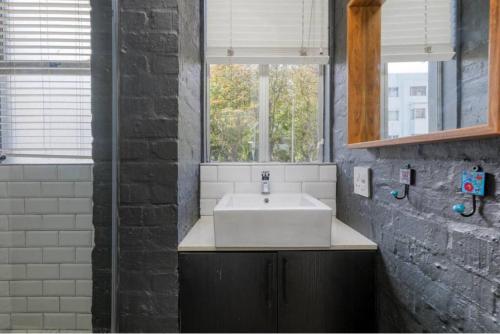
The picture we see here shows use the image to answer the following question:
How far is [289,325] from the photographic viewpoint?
3.87ft

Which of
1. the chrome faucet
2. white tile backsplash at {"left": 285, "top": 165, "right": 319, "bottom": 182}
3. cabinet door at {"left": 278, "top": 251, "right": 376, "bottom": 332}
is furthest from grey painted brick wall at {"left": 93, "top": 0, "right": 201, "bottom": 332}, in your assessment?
white tile backsplash at {"left": 285, "top": 165, "right": 319, "bottom": 182}

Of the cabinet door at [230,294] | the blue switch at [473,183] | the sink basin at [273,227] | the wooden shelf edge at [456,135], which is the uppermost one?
the wooden shelf edge at [456,135]

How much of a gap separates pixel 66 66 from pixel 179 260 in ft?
3.36

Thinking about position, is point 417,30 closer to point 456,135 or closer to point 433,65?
point 433,65

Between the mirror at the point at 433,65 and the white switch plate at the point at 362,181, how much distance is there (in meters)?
0.22

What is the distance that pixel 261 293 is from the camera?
1185mm

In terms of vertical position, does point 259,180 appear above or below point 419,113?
below

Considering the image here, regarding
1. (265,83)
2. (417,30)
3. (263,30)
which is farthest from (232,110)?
(417,30)

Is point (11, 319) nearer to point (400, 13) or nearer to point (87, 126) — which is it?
point (87, 126)

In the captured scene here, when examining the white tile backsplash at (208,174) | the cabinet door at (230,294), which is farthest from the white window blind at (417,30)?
the white tile backsplash at (208,174)

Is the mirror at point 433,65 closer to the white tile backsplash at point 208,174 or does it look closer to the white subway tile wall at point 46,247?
the white tile backsplash at point 208,174

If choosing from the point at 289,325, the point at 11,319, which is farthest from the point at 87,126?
the point at 289,325

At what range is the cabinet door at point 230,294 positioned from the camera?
3.86 ft

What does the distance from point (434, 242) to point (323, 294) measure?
0.56 meters
